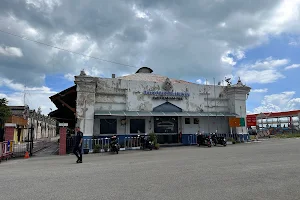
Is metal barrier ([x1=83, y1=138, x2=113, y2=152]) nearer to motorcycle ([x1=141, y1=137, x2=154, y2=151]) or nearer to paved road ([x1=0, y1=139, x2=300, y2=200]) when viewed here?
motorcycle ([x1=141, y1=137, x2=154, y2=151])

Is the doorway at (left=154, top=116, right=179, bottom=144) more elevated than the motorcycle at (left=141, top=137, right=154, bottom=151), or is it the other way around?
the doorway at (left=154, top=116, right=179, bottom=144)

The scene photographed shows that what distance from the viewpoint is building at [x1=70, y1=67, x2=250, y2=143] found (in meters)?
17.6

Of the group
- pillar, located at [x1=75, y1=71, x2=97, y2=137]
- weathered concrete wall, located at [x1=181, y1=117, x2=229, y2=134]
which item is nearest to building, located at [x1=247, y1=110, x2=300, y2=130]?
weathered concrete wall, located at [x1=181, y1=117, x2=229, y2=134]

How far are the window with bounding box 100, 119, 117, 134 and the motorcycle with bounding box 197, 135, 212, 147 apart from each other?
23.4 feet

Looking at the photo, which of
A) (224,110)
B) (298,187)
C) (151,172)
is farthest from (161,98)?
(298,187)

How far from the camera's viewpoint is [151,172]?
304 inches

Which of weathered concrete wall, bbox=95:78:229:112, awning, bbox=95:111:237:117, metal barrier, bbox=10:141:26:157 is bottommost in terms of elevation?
metal barrier, bbox=10:141:26:157

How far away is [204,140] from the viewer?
1892cm

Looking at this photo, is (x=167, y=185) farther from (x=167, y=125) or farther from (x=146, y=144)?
(x=167, y=125)

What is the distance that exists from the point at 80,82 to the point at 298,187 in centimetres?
1522

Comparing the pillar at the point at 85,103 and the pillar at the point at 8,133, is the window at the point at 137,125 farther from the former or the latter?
the pillar at the point at 8,133

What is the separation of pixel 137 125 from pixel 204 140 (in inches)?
230

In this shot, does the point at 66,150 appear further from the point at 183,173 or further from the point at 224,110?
the point at 224,110

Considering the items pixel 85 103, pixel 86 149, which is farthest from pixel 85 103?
pixel 86 149
